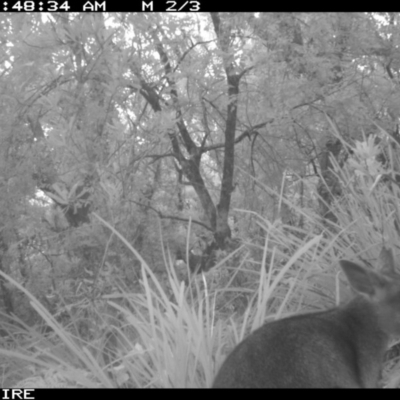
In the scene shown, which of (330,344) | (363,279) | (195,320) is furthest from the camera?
(195,320)

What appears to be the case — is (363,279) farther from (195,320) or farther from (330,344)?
(195,320)

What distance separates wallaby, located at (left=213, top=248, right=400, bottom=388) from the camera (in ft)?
7.80

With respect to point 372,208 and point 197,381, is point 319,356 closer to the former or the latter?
point 197,381

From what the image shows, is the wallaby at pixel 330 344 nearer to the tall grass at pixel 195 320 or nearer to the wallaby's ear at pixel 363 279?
the wallaby's ear at pixel 363 279

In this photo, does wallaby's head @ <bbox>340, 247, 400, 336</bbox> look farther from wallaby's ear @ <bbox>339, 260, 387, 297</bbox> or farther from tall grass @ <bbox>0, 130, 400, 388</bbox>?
tall grass @ <bbox>0, 130, 400, 388</bbox>

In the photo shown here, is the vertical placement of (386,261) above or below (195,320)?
above

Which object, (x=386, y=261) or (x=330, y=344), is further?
(x=386, y=261)

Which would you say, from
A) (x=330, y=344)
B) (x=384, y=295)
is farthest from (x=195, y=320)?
(x=384, y=295)

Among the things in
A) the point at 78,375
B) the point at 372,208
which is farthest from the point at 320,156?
the point at 78,375

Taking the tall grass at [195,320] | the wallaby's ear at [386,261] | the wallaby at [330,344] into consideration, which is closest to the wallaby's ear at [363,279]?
the wallaby at [330,344]

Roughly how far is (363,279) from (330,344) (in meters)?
0.39

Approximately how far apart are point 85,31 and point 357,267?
7.44 feet

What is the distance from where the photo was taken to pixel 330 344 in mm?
2594

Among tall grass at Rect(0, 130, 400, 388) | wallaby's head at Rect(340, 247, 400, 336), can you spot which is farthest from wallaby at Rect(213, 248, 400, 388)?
tall grass at Rect(0, 130, 400, 388)
